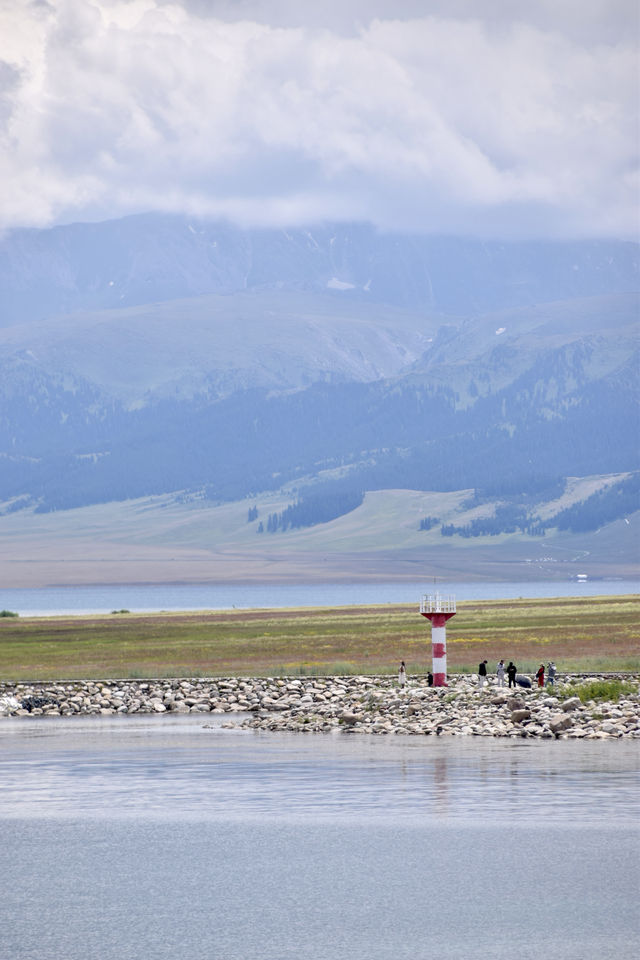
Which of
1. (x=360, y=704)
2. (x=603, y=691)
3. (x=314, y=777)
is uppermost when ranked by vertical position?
(x=603, y=691)

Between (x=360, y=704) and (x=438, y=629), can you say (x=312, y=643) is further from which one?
(x=360, y=704)

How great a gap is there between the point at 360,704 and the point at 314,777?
67.7 ft

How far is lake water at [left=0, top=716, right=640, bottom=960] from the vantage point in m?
34.8

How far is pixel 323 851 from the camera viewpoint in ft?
146

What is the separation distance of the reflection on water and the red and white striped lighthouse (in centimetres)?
984

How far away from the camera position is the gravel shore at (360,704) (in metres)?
69.2

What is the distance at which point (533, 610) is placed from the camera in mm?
156000

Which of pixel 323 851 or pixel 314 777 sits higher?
pixel 314 777

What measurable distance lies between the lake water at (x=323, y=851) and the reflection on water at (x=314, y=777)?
13cm

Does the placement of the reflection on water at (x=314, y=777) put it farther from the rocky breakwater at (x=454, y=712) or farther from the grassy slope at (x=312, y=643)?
the grassy slope at (x=312, y=643)

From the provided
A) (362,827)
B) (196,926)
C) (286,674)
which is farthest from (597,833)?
(286,674)

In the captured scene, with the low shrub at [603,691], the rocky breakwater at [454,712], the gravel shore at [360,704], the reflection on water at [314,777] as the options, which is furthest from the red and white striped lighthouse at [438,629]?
the reflection on water at [314,777]

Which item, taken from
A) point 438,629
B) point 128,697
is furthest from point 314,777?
point 128,697

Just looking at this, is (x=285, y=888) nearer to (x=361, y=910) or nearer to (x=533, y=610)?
(x=361, y=910)
